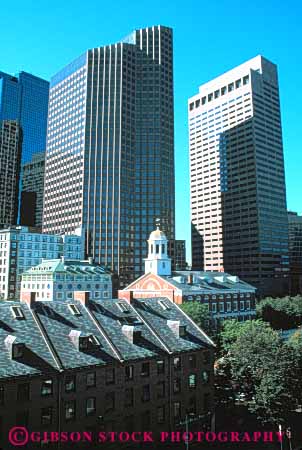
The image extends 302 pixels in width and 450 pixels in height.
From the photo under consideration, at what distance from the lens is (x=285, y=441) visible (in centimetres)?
4403

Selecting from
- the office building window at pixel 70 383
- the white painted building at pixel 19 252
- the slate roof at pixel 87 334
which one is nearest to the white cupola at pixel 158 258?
the slate roof at pixel 87 334

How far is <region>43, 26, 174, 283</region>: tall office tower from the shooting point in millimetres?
181250

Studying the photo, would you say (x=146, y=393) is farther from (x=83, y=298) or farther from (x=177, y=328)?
(x=83, y=298)

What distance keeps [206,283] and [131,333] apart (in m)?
67.5

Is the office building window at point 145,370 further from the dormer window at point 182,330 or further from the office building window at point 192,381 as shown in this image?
the dormer window at point 182,330

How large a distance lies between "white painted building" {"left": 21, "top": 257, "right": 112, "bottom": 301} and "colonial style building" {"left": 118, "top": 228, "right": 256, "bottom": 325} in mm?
31560

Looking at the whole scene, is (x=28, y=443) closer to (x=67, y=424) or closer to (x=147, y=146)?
(x=67, y=424)

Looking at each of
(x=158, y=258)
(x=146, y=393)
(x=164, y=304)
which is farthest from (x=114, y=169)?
(x=146, y=393)

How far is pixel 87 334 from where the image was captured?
3953cm

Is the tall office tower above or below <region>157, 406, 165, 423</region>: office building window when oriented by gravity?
above

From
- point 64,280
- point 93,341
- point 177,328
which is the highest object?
point 64,280

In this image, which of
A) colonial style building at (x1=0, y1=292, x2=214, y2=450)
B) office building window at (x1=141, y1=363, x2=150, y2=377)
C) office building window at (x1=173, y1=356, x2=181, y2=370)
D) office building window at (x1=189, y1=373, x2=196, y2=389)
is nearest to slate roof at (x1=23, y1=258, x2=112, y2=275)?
colonial style building at (x1=0, y1=292, x2=214, y2=450)

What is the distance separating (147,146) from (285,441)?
166018 millimetres

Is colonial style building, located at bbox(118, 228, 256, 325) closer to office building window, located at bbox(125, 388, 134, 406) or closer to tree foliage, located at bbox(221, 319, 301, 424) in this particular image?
tree foliage, located at bbox(221, 319, 301, 424)
